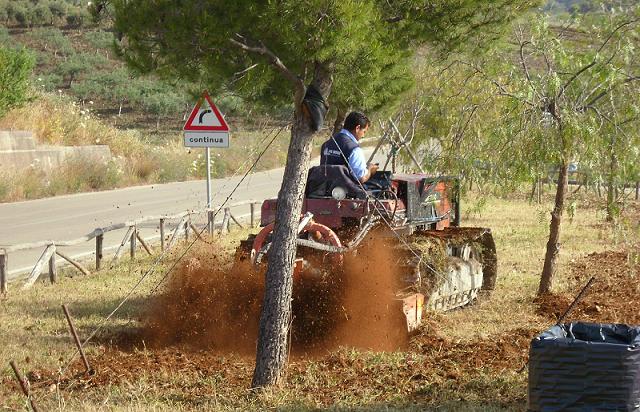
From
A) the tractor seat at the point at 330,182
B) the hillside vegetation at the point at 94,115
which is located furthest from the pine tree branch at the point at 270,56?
the tractor seat at the point at 330,182

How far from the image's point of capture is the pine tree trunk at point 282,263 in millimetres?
8055

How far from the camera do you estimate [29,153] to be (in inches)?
1098

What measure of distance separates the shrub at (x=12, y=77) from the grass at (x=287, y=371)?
1786 cm

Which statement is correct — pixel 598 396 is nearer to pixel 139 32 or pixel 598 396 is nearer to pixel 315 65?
pixel 315 65

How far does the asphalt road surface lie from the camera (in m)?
17.6

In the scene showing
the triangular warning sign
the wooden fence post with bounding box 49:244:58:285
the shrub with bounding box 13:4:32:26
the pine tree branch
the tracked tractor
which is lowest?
the wooden fence post with bounding box 49:244:58:285

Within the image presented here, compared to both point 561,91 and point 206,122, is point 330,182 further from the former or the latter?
point 206,122

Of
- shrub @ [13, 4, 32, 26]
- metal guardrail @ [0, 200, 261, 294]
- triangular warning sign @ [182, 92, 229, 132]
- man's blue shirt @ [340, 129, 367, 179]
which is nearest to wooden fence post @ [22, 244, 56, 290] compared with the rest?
metal guardrail @ [0, 200, 261, 294]

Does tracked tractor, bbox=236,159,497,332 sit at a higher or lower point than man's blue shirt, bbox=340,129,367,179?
lower

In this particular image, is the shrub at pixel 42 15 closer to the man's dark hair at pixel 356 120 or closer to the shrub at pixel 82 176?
the shrub at pixel 82 176

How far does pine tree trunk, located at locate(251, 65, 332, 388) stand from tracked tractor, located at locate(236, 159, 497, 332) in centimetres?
134

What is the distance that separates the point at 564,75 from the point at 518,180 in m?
1.61

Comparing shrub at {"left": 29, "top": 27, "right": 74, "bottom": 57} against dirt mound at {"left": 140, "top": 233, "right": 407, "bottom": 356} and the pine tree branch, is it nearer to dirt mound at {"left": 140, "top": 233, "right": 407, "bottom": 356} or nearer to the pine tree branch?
dirt mound at {"left": 140, "top": 233, "right": 407, "bottom": 356}

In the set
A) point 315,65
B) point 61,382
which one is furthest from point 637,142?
point 61,382
